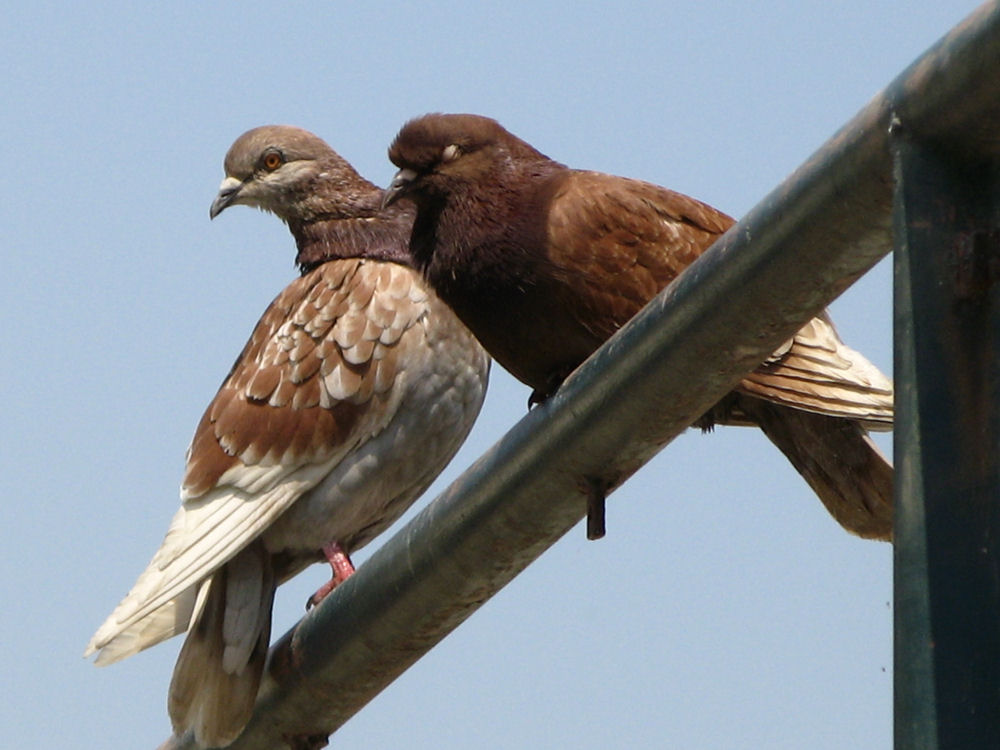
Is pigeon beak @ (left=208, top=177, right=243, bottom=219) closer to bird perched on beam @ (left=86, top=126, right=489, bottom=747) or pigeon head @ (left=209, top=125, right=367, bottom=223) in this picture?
pigeon head @ (left=209, top=125, right=367, bottom=223)

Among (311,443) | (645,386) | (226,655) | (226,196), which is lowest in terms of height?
(645,386)

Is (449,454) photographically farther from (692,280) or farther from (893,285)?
(893,285)

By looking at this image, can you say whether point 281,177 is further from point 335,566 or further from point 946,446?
point 946,446

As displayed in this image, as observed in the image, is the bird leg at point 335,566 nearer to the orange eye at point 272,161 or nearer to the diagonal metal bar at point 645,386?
the orange eye at point 272,161

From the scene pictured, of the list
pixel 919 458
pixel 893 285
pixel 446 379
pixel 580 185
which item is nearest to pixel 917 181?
pixel 893 285

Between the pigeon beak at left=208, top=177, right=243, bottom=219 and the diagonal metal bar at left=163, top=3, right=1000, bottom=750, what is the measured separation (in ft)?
14.2

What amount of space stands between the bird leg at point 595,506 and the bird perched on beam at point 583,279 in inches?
55.4

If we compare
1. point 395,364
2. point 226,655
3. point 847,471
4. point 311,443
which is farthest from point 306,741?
point 395,364

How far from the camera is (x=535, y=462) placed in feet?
10.4

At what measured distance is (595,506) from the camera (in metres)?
3.21

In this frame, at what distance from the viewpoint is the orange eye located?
8.35m

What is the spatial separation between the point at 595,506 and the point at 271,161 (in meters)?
5.49

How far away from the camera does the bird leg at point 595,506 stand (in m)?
3.14

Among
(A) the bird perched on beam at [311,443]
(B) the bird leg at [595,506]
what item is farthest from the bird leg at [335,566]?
(B) the bird leg at [595,506]
